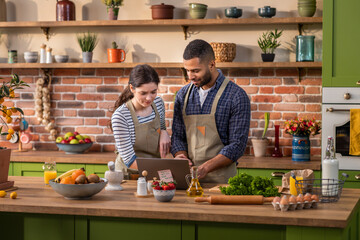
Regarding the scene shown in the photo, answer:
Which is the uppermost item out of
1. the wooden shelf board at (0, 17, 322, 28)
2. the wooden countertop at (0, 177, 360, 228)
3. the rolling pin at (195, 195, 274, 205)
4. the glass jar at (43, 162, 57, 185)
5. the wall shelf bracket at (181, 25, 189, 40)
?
the wooden shelf board at (0, 17, 322, 28)

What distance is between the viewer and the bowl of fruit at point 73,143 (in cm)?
526

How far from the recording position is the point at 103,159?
16.4 ft

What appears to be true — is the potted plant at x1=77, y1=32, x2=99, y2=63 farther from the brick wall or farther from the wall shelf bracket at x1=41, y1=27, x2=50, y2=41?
the wall shelf bracket at x1=41, y1=27, x2=50, y2=41

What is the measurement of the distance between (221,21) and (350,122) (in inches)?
58.3

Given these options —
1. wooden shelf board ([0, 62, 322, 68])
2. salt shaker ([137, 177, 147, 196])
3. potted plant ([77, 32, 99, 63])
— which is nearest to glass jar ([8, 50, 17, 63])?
wooden shelf board ([0, 62, 322, 68])

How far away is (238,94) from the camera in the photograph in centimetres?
362

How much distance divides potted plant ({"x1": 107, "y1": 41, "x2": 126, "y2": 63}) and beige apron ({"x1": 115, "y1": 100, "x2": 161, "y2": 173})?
172cm

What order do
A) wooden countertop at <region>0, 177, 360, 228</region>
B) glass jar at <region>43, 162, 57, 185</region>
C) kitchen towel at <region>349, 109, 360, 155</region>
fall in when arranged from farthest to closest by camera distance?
1. kitchen towel at <region>349, 109, 360, 155</region>
2. glass jar at <region>43, 162, 57, 185</region>
3. wooden countertop at <region>0, 177, 360, 228</region>

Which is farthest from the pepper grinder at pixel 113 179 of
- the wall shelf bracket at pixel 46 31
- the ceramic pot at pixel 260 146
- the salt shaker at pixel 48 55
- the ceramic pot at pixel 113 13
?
the wall shelf bracket at pixel 46 31

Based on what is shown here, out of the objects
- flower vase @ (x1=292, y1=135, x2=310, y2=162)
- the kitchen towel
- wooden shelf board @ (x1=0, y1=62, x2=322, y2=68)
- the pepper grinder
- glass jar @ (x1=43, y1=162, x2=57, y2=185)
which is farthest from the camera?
wooden shelf board @ (x1=0, y1=62, x2=322, y2=68)

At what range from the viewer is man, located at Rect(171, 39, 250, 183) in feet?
11.5

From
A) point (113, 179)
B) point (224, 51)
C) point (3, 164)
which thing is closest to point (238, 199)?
point (113, 179)

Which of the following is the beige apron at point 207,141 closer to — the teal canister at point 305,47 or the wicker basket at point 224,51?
the wicker basket at point 224,51

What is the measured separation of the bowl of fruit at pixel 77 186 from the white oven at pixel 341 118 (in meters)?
2.35
